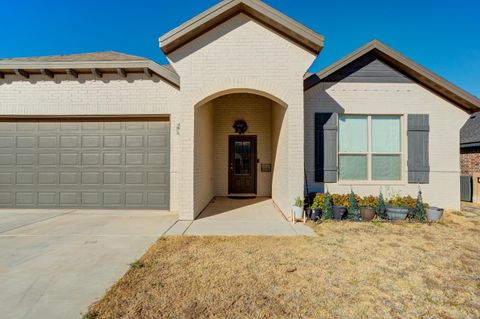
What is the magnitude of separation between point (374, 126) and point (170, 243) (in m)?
6.53

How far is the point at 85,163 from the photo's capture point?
7203 mm

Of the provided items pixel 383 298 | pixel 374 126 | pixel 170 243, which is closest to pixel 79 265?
pixel 170 243

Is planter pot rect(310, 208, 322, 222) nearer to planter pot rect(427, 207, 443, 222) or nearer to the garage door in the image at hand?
planter pot rect(427, 207, 443, 222)

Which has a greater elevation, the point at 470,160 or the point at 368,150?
the point at 368,150

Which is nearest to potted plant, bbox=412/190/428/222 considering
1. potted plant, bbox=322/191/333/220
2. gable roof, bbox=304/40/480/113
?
potted plant, bbox=322/191/333/220

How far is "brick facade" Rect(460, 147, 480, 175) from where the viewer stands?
964cm

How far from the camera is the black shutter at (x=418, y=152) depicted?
22.7 feet

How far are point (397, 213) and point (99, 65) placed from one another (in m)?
9.06

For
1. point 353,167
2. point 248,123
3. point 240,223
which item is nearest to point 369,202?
point 353,167

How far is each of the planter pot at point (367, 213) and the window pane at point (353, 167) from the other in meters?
1.25

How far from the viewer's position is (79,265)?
11.4 feet

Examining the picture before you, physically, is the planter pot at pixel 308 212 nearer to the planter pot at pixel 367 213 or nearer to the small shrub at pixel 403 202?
the planter pot at pixel 367 213

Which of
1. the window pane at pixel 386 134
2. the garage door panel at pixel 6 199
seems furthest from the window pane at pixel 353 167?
the garage door panel at pixel 6 199

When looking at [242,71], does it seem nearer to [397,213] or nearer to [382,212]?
[382,212]
